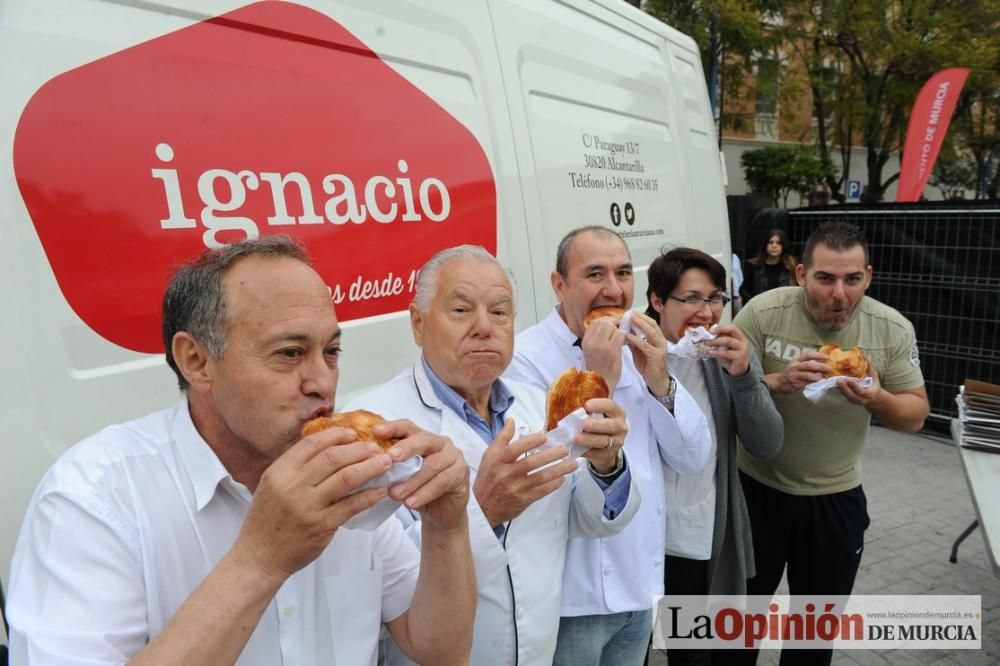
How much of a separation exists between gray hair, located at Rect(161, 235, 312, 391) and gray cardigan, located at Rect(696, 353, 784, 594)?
1823mm

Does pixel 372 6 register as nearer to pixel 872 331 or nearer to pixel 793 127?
pixel 872 331

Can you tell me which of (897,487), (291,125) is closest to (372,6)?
(291,125)

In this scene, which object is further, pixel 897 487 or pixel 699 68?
pixel 897 487

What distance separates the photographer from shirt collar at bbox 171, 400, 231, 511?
1130 millimetres

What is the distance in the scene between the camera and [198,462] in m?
1.15

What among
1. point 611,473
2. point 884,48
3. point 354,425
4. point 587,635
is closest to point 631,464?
point 611,473

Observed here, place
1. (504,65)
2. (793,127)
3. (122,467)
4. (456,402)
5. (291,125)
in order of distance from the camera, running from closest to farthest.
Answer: (122,467), (456,402), (291,125), (504,65), (793,127)

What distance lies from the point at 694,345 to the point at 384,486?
1.57 metres

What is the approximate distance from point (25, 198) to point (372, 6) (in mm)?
1283

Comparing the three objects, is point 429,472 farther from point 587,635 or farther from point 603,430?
point 587,635

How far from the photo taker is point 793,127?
21.8 m

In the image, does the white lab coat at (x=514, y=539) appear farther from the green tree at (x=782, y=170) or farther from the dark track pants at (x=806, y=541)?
the green tree at (x=782, y=170)

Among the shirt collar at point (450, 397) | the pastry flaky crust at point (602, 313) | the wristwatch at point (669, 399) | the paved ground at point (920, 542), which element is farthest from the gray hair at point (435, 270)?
the paved ground at point (920, 542)

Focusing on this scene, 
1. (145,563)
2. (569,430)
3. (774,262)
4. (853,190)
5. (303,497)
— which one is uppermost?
(303,497)
